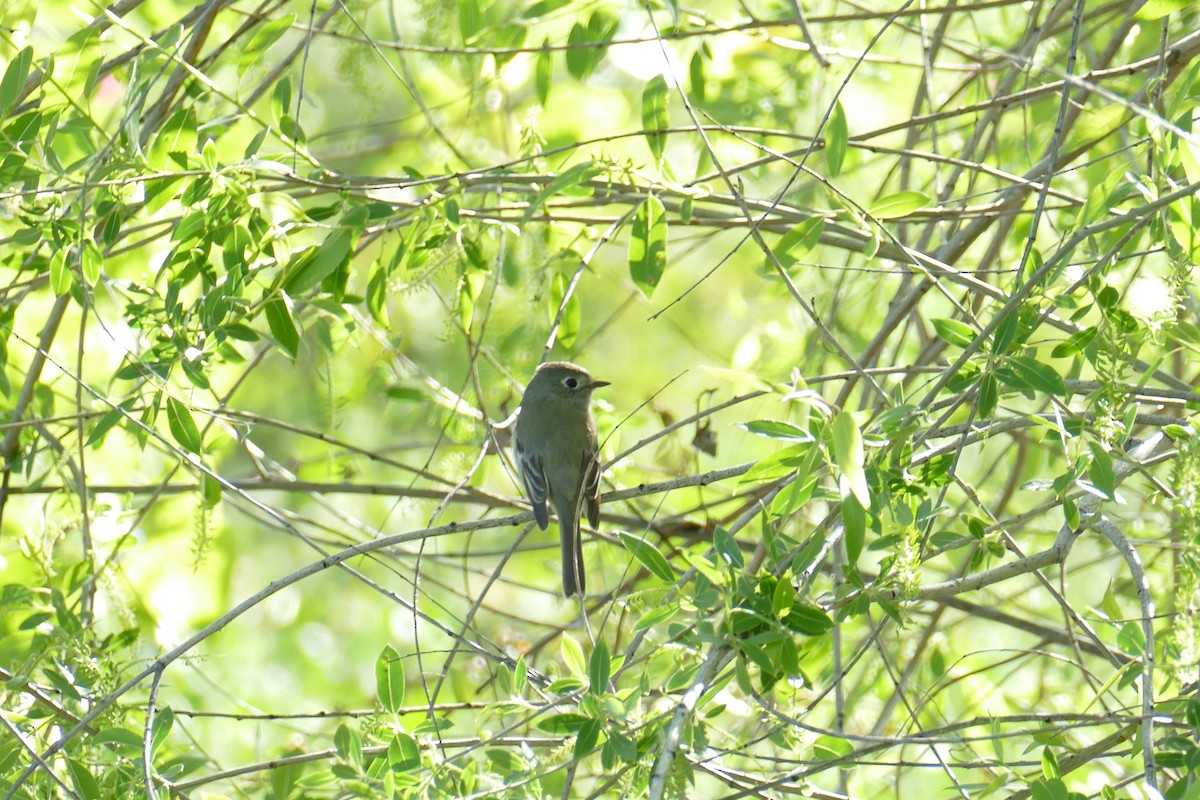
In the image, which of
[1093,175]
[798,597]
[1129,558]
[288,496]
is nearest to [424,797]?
[798,597]

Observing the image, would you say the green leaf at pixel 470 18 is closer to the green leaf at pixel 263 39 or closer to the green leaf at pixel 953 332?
the green leaf at pixel 263 39

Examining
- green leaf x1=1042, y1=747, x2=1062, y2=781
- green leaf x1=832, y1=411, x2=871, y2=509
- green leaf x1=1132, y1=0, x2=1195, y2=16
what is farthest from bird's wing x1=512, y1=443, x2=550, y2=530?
green leaf x1=1132, y1=0, x2=1195, y2=16

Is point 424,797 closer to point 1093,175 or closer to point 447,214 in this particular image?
point 447,214

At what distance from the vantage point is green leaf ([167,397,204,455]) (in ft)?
10.7

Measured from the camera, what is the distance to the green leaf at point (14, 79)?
10.7 feet

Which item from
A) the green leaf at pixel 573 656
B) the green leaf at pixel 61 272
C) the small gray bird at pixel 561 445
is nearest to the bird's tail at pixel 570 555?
the small gray bird at pixel 561 445

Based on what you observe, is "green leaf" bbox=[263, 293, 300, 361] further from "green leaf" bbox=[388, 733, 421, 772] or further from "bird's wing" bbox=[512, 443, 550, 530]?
"bird's wing" bbox=[512, 443, 550, 530]

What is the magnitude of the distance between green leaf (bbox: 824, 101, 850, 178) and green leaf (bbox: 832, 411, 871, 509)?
3.85 feet

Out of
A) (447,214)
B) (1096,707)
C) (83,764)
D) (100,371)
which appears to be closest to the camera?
(83,764)

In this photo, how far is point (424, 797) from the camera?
250cm

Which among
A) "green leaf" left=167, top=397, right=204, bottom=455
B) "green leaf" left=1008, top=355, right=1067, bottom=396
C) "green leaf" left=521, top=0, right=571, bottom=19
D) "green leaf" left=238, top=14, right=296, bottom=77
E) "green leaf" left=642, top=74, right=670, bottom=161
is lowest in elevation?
"green leaf" left=1008, top=355, right=1067, bottom=396

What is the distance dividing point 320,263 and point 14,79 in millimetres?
917

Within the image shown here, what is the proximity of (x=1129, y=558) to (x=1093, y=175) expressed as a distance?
170cm

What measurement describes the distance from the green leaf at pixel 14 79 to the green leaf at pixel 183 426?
2.91 ft
